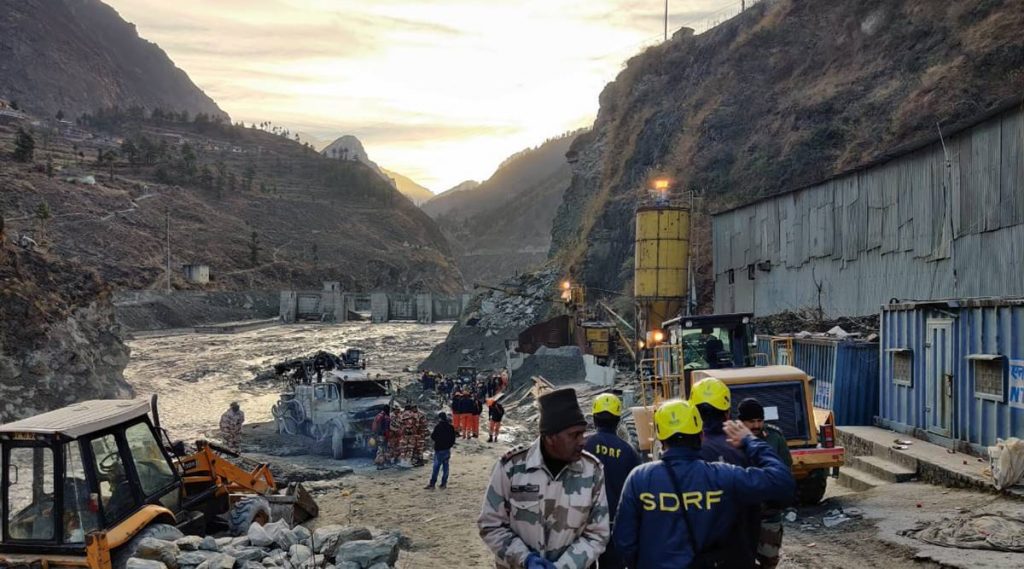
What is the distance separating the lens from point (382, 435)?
17.0 meters

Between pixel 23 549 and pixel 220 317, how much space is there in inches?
2949

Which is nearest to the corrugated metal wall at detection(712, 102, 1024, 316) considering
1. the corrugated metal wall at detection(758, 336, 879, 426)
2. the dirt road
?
the corrugated metal wall at detection(758, 336, 879, 426)

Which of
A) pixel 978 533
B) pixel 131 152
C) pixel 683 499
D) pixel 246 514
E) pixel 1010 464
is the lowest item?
pixel 246 514

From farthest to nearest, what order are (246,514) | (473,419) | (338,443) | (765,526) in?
(473,419) → (338,443) → (246,514) → (765,526)

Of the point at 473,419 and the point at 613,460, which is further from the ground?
the point at 613,460

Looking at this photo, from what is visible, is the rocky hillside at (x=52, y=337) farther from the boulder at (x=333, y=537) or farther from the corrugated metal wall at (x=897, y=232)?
the corrugated metal wall at (x=897, y=232)

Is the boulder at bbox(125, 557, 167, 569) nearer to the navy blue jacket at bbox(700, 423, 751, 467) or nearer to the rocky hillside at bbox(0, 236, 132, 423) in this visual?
the navy blue jacket at bbox(700, 423, 751, 467)

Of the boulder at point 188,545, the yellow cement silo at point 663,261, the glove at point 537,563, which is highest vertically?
the yellow cement silo at point 663,261

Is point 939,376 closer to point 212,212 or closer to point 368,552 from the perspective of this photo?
point 368,552

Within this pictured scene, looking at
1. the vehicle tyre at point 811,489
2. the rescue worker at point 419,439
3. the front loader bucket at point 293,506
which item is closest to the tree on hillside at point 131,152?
the rescue worker at point 419,439

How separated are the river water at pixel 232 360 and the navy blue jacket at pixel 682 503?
16.2m

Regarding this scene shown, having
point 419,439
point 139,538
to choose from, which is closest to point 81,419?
point 139,538

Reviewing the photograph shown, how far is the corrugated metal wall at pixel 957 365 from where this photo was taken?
10586 millimetres

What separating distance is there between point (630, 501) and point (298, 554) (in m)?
4.72
